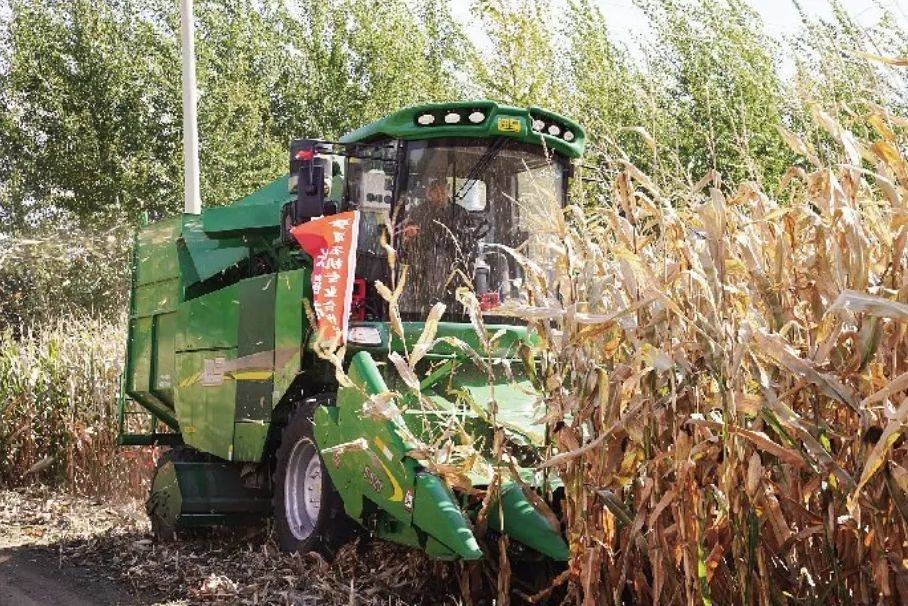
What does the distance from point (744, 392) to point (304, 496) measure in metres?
3.40

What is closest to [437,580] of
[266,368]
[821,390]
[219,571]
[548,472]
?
[548,472]

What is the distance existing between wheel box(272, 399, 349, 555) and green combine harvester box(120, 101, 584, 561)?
0.01 meters

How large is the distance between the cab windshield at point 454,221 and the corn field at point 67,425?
4.36m

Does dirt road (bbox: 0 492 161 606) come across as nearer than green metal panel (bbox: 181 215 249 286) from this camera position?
Yes

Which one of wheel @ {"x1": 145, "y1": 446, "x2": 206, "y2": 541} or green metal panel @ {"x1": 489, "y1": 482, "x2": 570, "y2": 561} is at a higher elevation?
green metal panel @ {"x1": 489, "y1": 482, "x2": 570, "y2": 561}

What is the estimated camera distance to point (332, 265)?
6070 mm

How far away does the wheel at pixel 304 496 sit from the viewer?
6051 millimetres

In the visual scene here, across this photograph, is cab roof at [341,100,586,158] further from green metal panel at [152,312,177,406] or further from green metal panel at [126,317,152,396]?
green metal panel at [126,317,152,396]

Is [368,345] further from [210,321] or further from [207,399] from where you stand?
[207,399]

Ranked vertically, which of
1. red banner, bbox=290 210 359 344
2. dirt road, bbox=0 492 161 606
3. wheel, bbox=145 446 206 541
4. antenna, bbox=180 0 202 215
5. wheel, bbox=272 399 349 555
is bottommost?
dirt road, bbox=0 492 161 606

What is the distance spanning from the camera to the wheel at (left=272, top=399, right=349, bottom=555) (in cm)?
605

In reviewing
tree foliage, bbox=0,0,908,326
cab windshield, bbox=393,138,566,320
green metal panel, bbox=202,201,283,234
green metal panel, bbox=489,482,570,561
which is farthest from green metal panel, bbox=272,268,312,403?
tree foliage, bbox=0,0,908,326

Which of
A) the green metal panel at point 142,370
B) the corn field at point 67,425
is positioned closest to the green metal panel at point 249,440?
the green metal panel at point 142,370

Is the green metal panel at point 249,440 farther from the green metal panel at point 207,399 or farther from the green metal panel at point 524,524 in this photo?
the green metal panel at point 524,524
